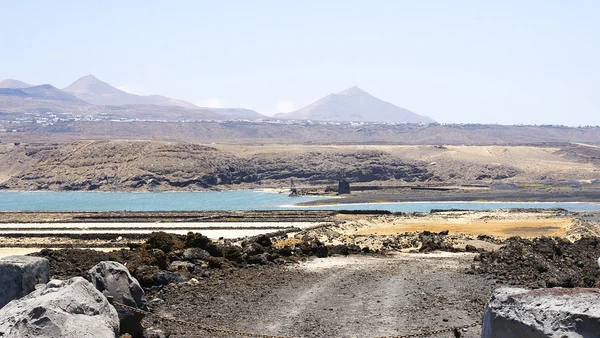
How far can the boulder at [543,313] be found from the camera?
7.76 metres

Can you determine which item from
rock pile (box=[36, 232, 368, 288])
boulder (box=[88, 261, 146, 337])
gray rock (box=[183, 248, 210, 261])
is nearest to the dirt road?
rock pile (box=[36, 232, 368, 288])

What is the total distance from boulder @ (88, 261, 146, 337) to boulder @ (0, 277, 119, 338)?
1.98 metres

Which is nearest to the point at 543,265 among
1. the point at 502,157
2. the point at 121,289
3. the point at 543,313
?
the point at 121,289

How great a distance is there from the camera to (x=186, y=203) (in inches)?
3479

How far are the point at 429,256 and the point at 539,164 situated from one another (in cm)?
12765

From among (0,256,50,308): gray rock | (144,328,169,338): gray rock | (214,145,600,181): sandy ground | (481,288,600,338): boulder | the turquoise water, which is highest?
(481,288,600,338): boulder

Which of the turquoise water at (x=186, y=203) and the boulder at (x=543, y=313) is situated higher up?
the boulder at (x=543, y=313)

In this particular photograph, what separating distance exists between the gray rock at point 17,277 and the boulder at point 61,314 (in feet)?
5.66

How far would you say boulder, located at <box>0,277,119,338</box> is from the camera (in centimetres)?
926

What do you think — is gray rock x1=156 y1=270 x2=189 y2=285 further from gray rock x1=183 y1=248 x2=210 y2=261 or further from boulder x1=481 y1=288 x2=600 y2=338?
boulder x1=481 y1=288 x2=600 y2=338

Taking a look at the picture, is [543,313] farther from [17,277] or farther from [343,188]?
[343,188]

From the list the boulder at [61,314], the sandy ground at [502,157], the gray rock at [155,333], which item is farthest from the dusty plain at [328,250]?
the sandy ground at [502,157]

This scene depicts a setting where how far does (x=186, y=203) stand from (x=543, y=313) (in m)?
81.8

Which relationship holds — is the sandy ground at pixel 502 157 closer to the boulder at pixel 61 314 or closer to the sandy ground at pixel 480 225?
the sandy ground at pixel 480 225
